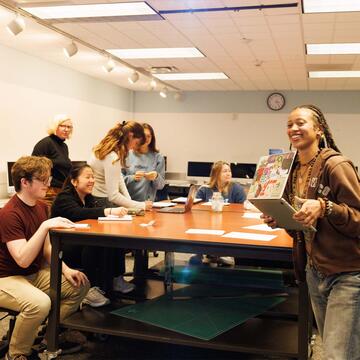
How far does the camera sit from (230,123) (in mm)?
9039

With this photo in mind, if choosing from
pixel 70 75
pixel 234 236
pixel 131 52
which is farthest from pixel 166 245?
pixel 70 75

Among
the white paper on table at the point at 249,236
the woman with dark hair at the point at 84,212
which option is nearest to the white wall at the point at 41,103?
the woman with dark hair at the point at 84,212

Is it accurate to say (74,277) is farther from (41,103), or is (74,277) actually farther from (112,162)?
(41,103)

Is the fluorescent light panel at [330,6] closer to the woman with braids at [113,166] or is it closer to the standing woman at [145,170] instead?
the standing woman at [145,170]

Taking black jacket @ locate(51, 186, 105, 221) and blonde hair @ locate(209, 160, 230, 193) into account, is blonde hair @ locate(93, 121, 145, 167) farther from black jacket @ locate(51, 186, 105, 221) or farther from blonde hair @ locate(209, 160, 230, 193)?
blonde hair @ locate(209, 160, 230, 193)

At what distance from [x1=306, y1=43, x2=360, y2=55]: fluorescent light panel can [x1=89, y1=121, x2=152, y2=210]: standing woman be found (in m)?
2.82

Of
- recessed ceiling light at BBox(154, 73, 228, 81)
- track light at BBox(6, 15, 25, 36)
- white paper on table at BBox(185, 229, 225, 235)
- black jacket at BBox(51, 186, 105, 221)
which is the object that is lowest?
white paper on table at BBox(185, 229, 225, 235)

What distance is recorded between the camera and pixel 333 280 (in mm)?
1709

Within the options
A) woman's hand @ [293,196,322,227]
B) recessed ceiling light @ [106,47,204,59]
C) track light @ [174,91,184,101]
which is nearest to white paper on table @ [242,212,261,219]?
woman's hand @ [293,196,322,227]

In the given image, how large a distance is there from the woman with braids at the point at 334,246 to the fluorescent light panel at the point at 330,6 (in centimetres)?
248

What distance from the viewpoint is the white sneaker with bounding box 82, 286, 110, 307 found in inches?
116

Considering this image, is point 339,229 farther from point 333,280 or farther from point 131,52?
point 131,52

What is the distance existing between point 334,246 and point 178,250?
2.92ft

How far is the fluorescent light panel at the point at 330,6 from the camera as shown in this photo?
12.6 feet
